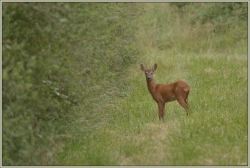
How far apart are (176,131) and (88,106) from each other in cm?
152

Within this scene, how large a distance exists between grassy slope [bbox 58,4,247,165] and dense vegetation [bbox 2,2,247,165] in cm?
1

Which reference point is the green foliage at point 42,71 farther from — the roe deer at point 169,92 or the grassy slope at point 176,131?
the roe deer at point 169,92

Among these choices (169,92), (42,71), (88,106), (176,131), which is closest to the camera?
(42,71)

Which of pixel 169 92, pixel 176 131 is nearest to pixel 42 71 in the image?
pixel 176 131

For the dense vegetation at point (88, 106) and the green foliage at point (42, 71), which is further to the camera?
the dense vegetation at point (88, 106)

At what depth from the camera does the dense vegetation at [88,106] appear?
6547mm

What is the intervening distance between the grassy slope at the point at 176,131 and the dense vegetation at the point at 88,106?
0.6 inches

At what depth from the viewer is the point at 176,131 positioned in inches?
319

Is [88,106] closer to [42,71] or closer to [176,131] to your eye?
[176,131]

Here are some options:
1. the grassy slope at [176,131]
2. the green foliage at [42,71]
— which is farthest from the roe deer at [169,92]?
the green foliage at [42,71]

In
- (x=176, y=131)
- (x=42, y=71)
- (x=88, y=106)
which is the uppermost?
(x=42, y=71)

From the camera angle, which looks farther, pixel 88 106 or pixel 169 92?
pixel 169 92

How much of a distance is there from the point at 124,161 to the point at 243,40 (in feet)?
40.9

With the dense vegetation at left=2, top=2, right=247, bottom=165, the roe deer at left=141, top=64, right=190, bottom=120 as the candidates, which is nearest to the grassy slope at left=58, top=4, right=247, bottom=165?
the dense vegetation at left=2, top=2, right=247, bottom=165
